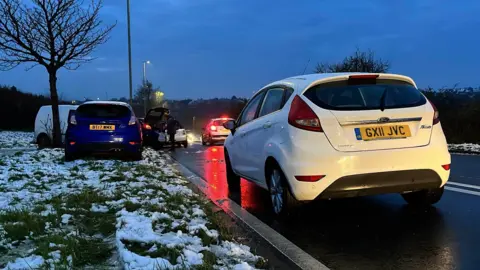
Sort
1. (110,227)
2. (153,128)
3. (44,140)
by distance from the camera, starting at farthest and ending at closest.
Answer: (153,128)
(44,140)
(110,227)

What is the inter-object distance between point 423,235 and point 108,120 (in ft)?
26.6

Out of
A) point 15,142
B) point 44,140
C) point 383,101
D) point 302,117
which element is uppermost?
point 383,101

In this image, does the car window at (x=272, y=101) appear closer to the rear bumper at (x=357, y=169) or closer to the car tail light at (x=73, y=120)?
the rear bumper at (x=357, y=169)

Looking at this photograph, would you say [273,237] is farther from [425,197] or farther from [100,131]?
[100,131]

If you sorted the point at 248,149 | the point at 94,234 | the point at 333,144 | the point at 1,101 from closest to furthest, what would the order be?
the point at 94,234 < the point at 333,144 < the point at 248,149 < the point at 1,101

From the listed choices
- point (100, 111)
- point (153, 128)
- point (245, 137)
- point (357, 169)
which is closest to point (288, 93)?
point (357, 169)

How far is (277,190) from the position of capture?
527 cm

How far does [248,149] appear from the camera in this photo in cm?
631

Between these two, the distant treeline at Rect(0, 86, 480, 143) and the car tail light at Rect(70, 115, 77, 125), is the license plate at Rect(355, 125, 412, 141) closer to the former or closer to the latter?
the car tail light at Rect(70, 115, 77, 125)

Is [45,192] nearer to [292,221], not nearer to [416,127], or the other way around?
[292,221]

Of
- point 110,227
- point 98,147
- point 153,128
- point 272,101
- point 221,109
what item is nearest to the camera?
point 110,227

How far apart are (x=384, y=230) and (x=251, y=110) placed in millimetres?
2806

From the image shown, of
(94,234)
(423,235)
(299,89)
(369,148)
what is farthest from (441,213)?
(94,234)

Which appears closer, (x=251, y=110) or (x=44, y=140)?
(x=251, y=110)
